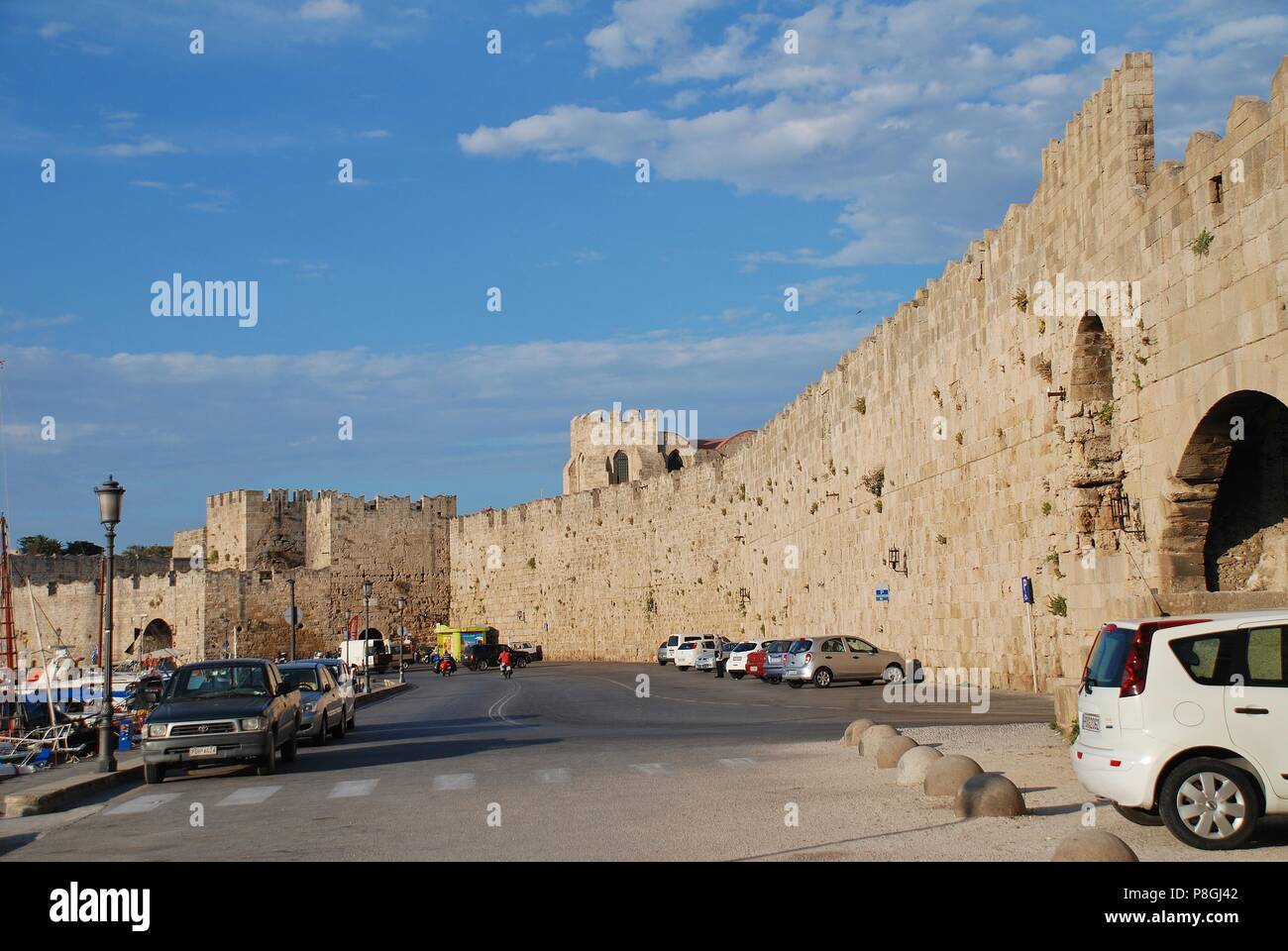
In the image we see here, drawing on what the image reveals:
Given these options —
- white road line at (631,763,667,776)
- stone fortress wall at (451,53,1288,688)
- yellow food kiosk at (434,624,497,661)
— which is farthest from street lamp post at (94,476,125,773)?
yellow food kiosk at (434,624,497,661)

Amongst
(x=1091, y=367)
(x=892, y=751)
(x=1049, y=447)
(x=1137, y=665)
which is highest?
(x=1091, y=367)

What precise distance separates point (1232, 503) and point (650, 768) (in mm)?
7994

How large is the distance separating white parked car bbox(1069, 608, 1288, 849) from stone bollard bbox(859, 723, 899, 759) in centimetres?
551

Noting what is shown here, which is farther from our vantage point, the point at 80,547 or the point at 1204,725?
the point at 80,547

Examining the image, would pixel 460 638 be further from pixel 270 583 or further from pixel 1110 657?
pixel 1110 657

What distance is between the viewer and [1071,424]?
20984 mm

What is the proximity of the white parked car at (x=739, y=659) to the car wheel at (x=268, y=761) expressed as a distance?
24937mm

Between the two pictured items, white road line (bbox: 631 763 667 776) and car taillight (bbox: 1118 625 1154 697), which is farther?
white road line (bbox: 631 763 667 776)

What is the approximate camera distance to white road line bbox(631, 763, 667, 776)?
14805 mm

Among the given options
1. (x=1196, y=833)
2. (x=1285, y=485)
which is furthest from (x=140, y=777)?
(x=1285, y=485)

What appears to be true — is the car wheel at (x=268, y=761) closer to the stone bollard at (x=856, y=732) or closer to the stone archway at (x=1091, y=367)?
the stone bollard at (x=856, y=732)

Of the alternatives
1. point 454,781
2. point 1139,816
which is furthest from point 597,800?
point 1139,816

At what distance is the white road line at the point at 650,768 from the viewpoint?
14.8 m

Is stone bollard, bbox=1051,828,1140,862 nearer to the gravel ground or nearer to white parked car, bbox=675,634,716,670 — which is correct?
the gravel ground
